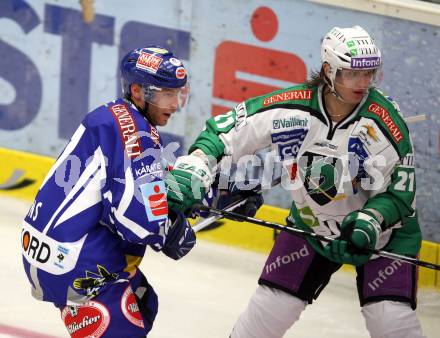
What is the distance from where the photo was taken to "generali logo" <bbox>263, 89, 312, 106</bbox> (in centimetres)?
446

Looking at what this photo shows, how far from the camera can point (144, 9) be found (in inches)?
256

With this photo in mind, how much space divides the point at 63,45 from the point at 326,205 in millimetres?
2650

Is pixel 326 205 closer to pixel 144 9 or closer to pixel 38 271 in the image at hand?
pixel 38 271

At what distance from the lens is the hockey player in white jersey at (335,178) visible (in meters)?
4.33

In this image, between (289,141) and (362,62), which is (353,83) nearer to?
(362,62)

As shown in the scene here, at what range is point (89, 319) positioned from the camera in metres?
3.93

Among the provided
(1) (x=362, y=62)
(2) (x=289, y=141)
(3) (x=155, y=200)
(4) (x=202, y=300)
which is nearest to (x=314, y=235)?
(2) (x=289, y=141)

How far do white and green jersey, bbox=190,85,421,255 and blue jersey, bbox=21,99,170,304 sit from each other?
0.65 m

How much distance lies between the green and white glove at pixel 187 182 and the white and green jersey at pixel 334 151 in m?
0.11

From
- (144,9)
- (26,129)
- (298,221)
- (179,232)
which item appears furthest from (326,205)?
(26,129)

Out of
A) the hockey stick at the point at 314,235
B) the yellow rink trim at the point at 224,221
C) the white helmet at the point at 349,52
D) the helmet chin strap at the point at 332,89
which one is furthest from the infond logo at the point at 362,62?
the yellow rink trim at the point at 224,221

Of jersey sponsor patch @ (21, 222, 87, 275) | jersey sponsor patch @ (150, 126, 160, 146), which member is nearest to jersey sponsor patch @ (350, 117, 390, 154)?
jersey sponsor patch @ (150, 126, 160, 146)

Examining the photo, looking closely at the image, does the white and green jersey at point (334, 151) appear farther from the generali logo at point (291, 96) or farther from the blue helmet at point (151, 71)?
the blue helmet at point (151, 71)

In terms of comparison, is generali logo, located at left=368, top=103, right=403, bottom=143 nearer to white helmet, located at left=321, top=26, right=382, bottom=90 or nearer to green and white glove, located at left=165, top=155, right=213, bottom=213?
white helmet, located at left=321, top=26, right=382, bottom=90
